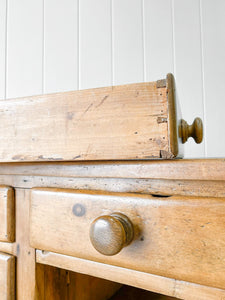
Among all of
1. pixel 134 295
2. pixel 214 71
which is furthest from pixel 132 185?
pixel 214 71

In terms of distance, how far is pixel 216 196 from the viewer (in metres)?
0.23

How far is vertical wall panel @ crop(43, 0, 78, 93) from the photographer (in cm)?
92

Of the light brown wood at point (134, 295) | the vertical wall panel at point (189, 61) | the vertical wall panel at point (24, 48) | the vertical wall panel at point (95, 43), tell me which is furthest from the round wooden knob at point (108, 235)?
the vertical wall panel at point (24, 48)

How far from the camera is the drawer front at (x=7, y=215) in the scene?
34 centimetres

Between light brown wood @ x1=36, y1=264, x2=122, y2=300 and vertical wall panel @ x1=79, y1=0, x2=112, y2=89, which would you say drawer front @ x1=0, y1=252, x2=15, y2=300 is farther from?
vertical wall panel @ x1=79, y1=0, x2=112, y2=89

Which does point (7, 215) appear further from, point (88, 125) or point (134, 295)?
point (134, 295)

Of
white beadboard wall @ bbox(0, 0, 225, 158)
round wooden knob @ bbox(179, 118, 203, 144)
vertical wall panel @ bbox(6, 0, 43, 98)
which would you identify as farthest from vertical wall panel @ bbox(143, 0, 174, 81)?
round wooden knob @ bbox(179, 118, 203, 144)

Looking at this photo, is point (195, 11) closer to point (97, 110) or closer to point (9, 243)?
point (97, 110)

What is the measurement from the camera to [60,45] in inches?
37.1

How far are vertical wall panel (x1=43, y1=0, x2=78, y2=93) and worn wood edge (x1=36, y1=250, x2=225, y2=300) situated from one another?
0.74m

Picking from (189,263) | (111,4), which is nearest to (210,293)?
(189,263)

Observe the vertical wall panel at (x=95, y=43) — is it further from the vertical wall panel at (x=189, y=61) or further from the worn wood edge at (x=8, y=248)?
the worn wood edge at (x=8, y=248)

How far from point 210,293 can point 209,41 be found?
77 cm

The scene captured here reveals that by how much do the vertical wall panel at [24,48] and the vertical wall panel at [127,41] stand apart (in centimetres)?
33
